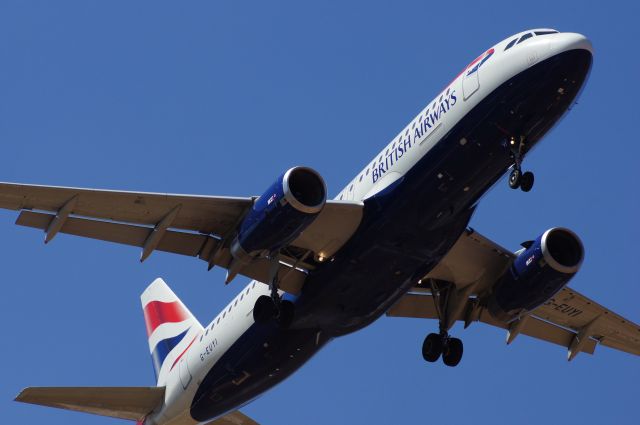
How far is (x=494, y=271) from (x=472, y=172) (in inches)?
237

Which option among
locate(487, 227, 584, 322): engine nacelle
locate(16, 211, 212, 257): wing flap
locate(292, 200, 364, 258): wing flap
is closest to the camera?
locate(16, 211, 212, 257): wing flap

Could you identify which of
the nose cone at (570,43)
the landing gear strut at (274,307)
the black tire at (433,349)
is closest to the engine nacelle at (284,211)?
the landing gear strut at (274,307)

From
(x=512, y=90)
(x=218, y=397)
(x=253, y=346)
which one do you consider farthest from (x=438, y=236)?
(x=218, y=397)

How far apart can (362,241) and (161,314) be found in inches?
445

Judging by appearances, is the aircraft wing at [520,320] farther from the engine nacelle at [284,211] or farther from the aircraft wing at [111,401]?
the aircraft wing at [111,401]

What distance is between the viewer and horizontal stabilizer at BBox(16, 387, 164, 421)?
3078 centimetres

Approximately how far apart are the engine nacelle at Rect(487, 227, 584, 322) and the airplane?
0.12 feet

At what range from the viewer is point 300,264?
29203mm

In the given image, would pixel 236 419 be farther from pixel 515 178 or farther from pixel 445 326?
pixel 515 178

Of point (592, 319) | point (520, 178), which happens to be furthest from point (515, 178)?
point (592, 319)

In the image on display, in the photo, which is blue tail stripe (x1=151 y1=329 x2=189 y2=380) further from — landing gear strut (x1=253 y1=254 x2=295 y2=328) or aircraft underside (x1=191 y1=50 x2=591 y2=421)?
landing gear strut (x1=253 y1=254 x2=295 y2=328)

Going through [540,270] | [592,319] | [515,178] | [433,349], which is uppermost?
[515,178]

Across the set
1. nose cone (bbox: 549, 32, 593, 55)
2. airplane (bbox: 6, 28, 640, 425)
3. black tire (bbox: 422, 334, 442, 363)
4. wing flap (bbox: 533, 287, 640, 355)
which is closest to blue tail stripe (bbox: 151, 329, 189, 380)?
airplane (bbox: 6, 28, 640, 425)

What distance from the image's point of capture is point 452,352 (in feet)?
105
